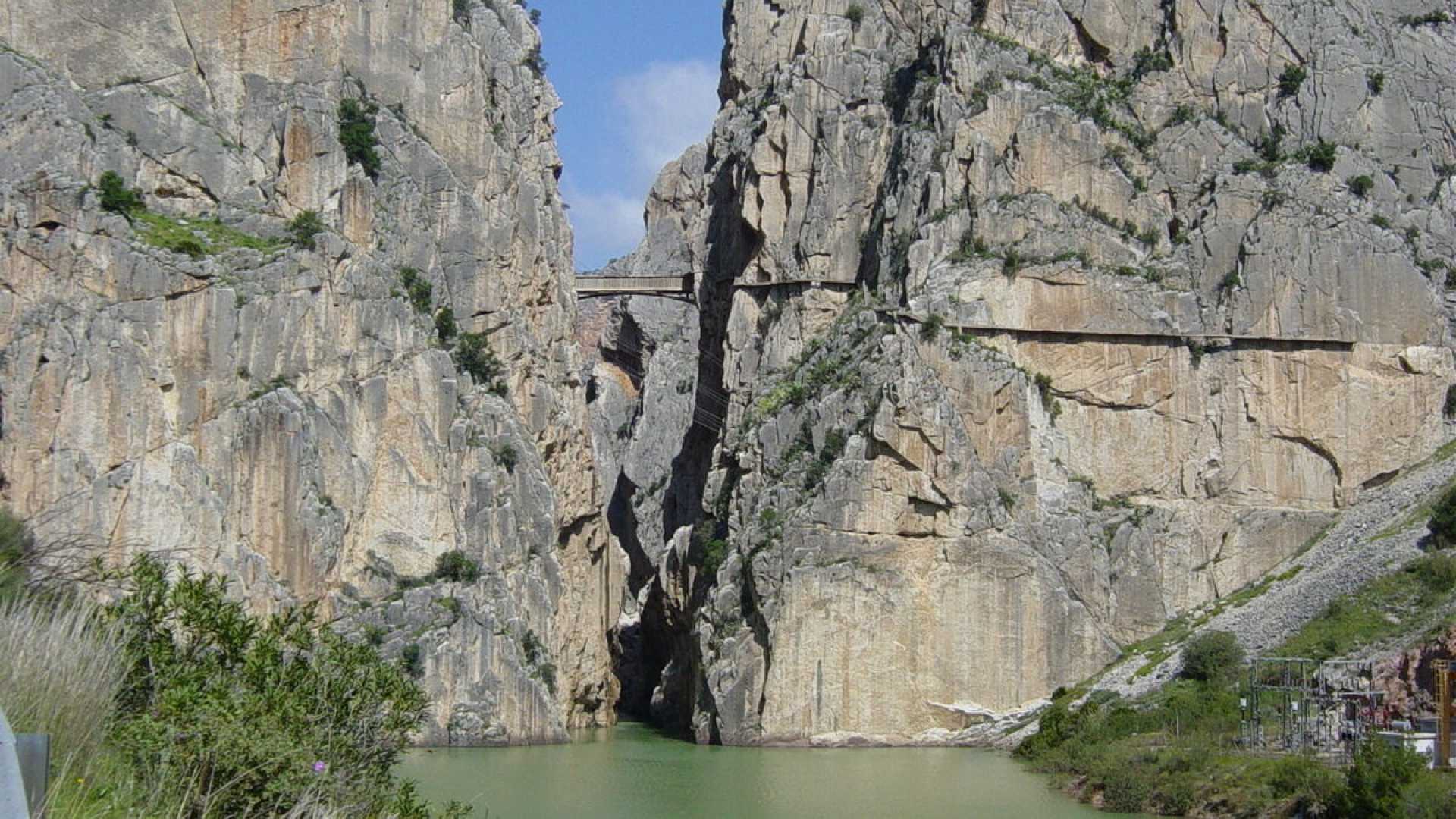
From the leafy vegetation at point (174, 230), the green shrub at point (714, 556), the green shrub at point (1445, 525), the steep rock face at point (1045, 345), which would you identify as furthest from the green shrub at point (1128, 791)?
the leafy vegetation at point (174, 230)

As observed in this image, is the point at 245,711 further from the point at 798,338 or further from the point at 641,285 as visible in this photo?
the point at 641,285

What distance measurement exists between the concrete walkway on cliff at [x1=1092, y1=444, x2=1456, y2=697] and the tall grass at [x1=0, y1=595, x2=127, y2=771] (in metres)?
54.0

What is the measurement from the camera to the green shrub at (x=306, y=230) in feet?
269

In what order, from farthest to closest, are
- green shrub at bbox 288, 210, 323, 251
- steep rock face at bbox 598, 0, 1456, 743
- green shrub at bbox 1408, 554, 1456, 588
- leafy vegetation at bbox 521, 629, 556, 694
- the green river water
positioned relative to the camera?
1. green shrub at bbox 288, 210, 323, 251
2. leafy vegetation at bbox 521, 629, 556, 694
3. steep rock face at bbox 598, 0, 1456, 743
4. green shrub at bbox 1408, 554, 1456, 588
5. the green river water

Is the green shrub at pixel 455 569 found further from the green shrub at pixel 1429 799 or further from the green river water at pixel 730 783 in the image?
the green shrub at pixel 1429 799

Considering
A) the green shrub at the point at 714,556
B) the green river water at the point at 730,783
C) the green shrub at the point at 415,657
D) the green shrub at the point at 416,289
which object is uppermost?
the green shrub at the point at 416,289

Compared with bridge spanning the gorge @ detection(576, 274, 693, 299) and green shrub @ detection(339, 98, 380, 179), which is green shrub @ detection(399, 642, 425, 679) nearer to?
green shrub @ detection(339, 98, 380, 179)

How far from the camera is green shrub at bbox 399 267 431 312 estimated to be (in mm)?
84969

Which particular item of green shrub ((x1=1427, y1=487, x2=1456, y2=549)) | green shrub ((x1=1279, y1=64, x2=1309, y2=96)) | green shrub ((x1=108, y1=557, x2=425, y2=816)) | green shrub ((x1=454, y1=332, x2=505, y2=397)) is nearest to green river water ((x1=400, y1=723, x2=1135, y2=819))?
green shrub ((x1=108, y1=557, x2=425, y2=816))

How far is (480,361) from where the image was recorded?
8650 centimetres

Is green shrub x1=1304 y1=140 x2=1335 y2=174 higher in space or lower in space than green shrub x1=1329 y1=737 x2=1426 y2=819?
higher

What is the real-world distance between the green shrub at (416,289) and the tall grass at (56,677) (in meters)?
60.5

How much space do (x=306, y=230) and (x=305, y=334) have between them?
520 cm

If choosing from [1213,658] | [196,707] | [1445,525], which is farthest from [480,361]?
[196,707]
